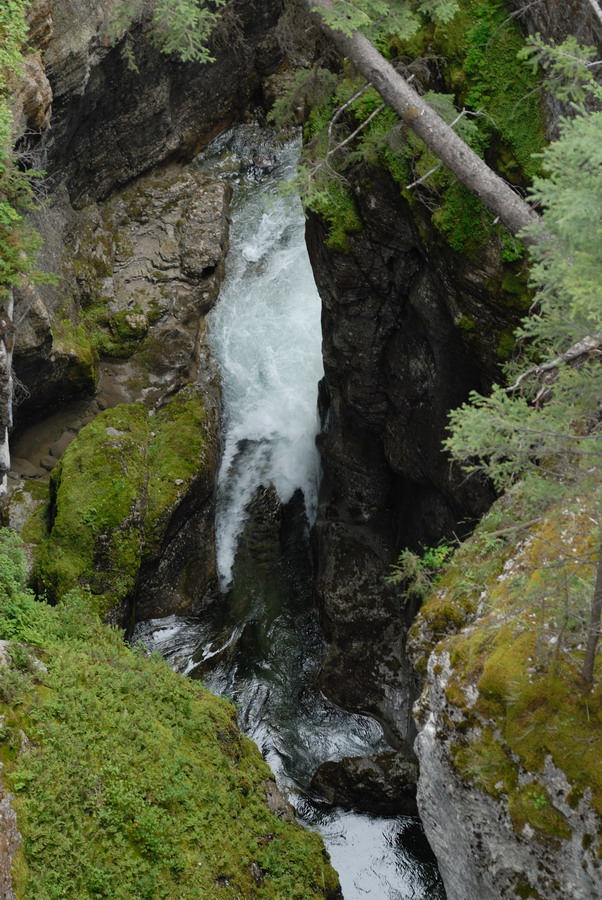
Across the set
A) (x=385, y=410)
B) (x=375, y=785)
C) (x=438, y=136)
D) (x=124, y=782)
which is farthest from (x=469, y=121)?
(x=375, y=785)

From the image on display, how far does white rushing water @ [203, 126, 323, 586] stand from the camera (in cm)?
1758

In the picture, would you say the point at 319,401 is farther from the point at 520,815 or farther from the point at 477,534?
the point at 520,815

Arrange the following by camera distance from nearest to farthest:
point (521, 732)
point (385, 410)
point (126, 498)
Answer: point (521, 732), point (126, 498), point (385, 410)

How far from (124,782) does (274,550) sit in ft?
30.0

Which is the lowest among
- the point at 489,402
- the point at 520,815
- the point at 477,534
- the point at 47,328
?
the point at 520,815

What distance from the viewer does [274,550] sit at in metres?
17.0

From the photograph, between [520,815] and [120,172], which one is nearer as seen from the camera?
[520,815]

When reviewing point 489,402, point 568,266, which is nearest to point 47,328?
point 489,402

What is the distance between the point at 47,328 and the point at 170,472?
3.88 m

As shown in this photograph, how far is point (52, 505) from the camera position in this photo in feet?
47.1

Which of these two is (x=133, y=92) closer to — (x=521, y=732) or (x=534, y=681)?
(x=534, y=681)

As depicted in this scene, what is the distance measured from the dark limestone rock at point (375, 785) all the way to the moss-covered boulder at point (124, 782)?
2.80m

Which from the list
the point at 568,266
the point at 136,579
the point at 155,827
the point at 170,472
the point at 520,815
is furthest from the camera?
the point at 170,472

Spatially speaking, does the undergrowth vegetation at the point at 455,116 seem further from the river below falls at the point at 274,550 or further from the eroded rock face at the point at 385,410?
the river below falls at the point at 274,550
